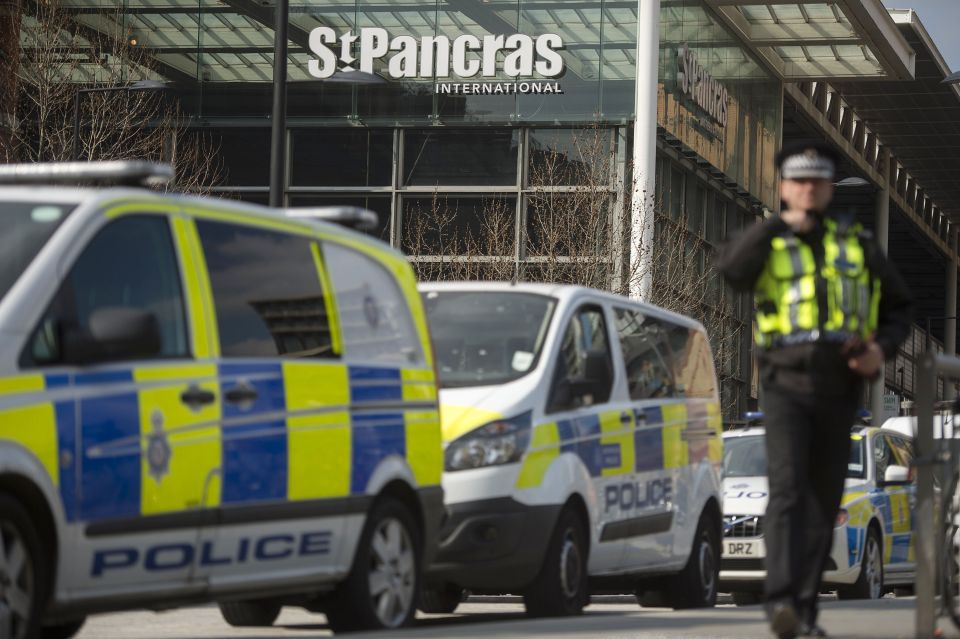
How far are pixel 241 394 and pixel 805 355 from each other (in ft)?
7.65

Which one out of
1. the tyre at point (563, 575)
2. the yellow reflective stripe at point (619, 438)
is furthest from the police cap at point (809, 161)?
the yellow reflective stripe at point (619, 438)

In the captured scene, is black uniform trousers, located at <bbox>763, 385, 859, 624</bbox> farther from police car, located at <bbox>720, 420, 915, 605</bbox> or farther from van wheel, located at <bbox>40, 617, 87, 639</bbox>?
police car, located at <bbox>720, 420, 915, 605</bbox>

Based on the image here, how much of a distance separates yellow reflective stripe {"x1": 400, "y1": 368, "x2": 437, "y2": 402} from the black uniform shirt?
268 cm

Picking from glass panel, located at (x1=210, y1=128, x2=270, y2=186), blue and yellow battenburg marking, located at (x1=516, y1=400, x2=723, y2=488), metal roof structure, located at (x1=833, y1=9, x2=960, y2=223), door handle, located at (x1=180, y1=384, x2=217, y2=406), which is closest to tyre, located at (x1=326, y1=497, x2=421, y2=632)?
door handle, located at (x1=180, y1=384, x2=217, y2=406)

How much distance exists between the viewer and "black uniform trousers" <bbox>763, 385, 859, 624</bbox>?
6.70m

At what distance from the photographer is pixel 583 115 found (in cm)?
3494

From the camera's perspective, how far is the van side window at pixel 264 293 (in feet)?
26.0

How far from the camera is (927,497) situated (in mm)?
7277

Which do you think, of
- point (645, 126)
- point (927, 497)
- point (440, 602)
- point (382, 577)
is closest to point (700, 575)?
point (440, 602)

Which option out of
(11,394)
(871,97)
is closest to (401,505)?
(11,394)

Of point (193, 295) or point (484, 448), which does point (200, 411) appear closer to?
point (193, 295)

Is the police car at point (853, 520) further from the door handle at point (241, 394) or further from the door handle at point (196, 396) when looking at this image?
the door handle at point (196, 396)

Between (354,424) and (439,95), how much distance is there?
27.2 meters

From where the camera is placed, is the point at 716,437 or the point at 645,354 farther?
the point at 716,437
